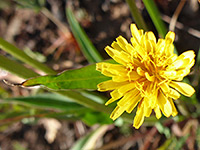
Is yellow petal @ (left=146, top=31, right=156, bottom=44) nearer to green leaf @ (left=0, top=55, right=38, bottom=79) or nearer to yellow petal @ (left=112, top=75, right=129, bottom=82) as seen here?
yellow petal @ (left=112, top=75, right=129, bottom=82)

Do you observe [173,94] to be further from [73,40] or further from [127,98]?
[73,40]

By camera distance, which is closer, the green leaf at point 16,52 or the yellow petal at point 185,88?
the yellow petal at point 185,88

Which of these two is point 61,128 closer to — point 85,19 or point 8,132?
point 8,132

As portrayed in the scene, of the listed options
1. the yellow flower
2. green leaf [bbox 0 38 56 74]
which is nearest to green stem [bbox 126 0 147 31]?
the yellow flower

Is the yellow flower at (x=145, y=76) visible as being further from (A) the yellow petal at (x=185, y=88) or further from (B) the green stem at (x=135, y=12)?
(B) the green stem at (x=135, y=12)

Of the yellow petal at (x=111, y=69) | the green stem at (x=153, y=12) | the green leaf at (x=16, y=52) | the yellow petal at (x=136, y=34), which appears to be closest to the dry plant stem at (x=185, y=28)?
the green stem at (x=153, y=12)

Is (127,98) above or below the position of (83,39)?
below

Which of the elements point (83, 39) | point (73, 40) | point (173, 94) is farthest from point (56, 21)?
point (173, 94)
